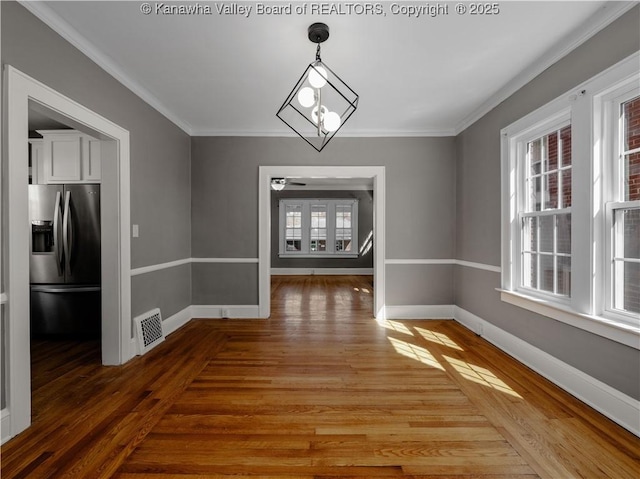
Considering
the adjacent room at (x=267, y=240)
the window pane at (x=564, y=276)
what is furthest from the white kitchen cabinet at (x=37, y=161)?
the window pane at (x=564, y=276)

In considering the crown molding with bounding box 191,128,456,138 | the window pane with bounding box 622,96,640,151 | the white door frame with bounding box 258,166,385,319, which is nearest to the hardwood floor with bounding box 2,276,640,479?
the white door frame with bounding box 258,166,385,319

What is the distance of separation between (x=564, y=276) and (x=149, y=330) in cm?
385

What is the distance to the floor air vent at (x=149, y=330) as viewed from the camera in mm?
3172

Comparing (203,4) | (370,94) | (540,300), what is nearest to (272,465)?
(540,300)

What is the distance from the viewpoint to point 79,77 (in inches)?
95.3

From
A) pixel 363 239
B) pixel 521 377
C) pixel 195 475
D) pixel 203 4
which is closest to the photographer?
pixel 195 475

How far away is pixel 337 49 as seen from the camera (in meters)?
2.52

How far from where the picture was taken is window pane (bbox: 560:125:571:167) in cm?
257

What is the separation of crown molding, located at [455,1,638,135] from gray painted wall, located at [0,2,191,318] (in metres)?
3.55

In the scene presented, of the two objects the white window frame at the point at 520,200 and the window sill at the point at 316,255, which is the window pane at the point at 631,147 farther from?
the window sill at the point at 316,255

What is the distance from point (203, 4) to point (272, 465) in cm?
273

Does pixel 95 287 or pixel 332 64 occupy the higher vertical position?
pixel 332 64

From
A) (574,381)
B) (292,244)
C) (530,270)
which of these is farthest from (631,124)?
(292,244)

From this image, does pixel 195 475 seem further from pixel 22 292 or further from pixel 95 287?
pixel 95 287
